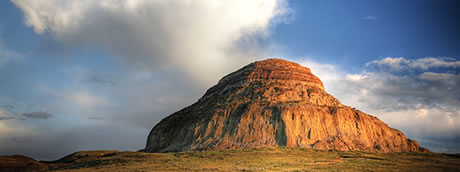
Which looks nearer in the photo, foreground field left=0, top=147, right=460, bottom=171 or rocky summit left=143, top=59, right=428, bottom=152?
foreground field left=0, top=147, right=460, bottom=171

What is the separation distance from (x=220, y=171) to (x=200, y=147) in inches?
1026

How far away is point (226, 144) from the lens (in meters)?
60.4

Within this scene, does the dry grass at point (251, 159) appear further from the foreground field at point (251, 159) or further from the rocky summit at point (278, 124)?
the rocky summit at point (278, 124)

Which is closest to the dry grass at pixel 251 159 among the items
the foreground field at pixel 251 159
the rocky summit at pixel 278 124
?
the foreground field at pixel 251 159

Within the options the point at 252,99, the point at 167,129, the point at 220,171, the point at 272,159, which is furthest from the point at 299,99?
the point at 220,171

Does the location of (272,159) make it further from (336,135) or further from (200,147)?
(336,135)

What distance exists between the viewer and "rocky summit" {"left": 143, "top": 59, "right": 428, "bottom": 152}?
6141cm

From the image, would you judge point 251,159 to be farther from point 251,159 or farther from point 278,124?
point 278,124

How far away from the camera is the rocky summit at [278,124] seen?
6141 cm

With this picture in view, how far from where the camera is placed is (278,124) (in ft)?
207

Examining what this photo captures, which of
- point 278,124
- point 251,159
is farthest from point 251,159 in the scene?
point 278,124

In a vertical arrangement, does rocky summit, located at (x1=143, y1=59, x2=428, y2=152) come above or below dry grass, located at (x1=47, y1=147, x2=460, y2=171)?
above

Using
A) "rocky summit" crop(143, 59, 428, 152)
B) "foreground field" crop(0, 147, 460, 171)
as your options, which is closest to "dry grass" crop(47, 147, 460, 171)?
"foreground field" crop(0, 147, 460, 171)

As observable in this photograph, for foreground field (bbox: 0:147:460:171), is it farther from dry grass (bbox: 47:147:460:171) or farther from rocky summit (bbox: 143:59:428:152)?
rocky summit (bbox: 143:59:428:152)
